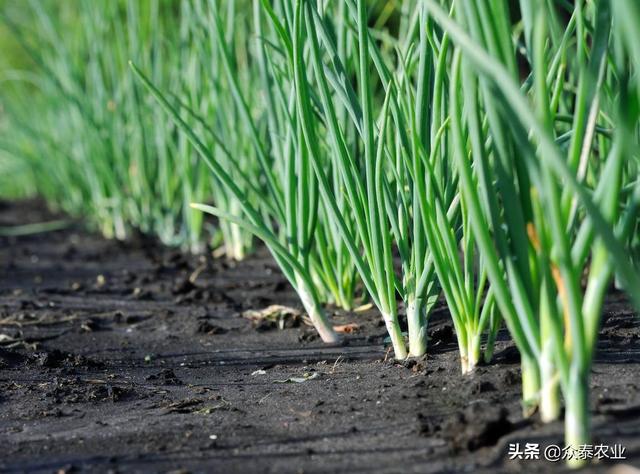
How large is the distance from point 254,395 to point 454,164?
469 millimetres

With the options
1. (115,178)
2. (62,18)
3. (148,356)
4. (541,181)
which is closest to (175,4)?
(62,18)

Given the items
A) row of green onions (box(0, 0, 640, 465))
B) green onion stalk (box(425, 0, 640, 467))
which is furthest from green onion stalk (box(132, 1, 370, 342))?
green onion stalk (box(425, 0, 640, 467))

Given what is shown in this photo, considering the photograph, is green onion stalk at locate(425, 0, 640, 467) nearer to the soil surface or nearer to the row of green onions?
the row of green onions

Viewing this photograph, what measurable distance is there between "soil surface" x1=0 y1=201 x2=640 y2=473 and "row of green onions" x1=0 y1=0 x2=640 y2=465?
0.06m

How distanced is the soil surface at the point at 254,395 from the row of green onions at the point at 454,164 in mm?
62

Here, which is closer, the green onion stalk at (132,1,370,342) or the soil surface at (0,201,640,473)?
the soil surface at (0,201,640,473)

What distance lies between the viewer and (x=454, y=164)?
1.22 m

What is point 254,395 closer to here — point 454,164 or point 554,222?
point 454,164

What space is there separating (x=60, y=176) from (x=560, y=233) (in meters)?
3.34

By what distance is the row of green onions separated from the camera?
2.69 ft

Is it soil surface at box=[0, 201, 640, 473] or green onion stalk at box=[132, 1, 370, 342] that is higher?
green onion stalk at box=[132, 1, 370, 342]

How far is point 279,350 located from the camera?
1562 mm

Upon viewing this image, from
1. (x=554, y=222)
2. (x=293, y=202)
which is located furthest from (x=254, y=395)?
(x=554, y=222)

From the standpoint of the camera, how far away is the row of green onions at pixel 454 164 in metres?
0.82
